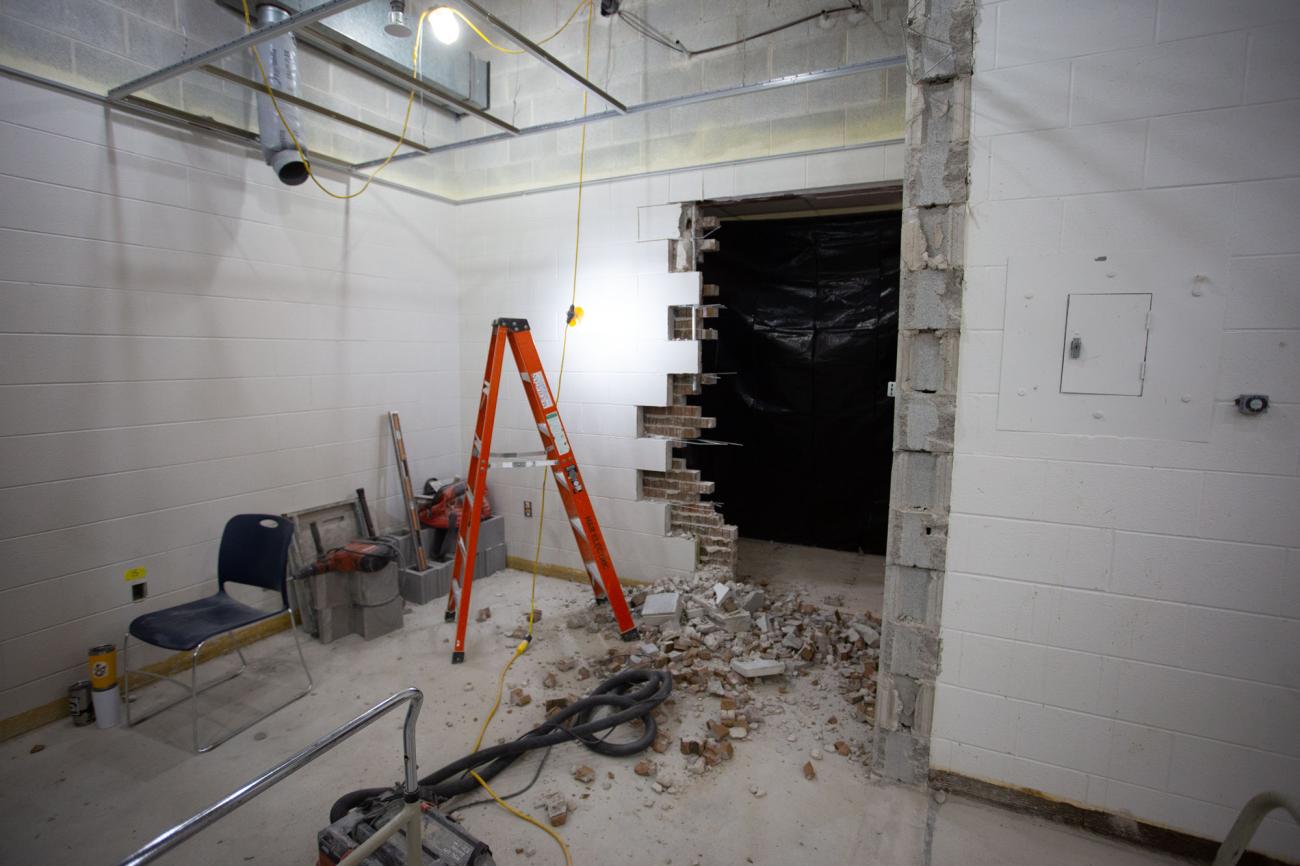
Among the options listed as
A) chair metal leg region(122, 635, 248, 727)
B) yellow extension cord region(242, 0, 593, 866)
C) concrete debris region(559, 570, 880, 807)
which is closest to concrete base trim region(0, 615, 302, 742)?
chair metal leg region(122, 635, 248, 727)

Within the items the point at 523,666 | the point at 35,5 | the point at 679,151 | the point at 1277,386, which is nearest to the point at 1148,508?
the point at 1277,386

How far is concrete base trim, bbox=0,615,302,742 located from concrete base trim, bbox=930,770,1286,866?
3.09 metres

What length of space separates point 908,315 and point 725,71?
2.25 m

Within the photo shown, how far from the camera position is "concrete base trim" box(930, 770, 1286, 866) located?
1.95 meters

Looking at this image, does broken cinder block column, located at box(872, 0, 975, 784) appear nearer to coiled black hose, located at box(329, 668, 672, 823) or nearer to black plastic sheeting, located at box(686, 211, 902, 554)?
coiled black hose, located at box(329, 668, 672, 823)

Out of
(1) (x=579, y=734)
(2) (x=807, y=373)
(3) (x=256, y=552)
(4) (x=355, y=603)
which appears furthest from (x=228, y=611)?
(2) (x=807, y=373)

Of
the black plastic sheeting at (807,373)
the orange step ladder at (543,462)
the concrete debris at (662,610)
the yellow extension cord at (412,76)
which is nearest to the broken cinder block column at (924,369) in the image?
the concrete debris at (662,610)

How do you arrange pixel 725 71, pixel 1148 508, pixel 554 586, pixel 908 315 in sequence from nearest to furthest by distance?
pixel 1148 508, pixel 908 315, pixel 725 71, pixel 554 586

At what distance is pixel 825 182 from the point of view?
3334 mm

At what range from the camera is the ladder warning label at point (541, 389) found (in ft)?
10.7

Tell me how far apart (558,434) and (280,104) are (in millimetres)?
2136

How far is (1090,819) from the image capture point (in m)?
2.07

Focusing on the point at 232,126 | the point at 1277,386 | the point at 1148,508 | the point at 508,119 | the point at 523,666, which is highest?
the point at 508,119

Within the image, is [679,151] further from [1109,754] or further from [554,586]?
[1109,754]
